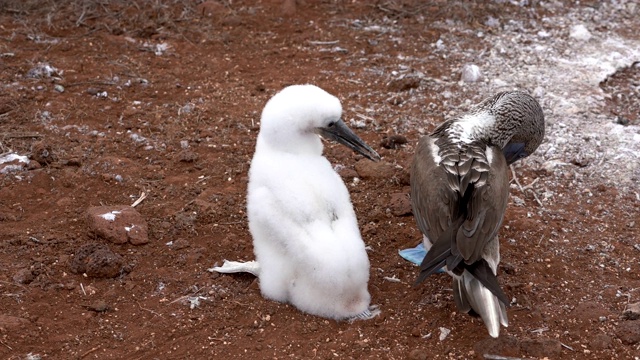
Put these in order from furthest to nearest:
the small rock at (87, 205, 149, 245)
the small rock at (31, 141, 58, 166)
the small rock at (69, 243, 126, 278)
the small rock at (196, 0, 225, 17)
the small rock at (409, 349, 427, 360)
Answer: the small rock at (196, 0, 225, 17) → the small rock at (31, 141, 58, 166) → the small rock at (87, 205, 149, 245) → the small rock at (69, 243, 126, 278) → the small rock at (409, 349, 427, 360)

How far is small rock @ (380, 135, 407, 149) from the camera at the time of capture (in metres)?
5.45

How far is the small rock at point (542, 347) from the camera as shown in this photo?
12.4ft

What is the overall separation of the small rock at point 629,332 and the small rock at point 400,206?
1415 millimetres

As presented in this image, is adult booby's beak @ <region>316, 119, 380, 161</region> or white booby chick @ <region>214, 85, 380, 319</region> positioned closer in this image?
white booby chick @ <region>214, 85, 380, 319</region>

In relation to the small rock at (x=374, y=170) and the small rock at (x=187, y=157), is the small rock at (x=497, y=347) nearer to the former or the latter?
the small rock at (x=374, y=170)

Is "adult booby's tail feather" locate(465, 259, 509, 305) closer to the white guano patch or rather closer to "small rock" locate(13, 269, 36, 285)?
the white guano patch

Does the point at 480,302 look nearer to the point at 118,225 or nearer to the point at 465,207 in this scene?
the point at 465,207

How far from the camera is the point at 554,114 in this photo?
586cm

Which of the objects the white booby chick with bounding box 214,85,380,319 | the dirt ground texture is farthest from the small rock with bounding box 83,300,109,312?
the white booby chick with bounding box 214,85,380,319

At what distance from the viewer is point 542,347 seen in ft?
12.5

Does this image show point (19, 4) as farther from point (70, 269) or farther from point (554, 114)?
point (554, 114)

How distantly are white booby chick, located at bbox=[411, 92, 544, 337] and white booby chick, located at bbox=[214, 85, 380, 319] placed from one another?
0.39 m

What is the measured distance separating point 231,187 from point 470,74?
227cm

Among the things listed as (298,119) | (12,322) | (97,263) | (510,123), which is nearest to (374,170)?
(510,123)
